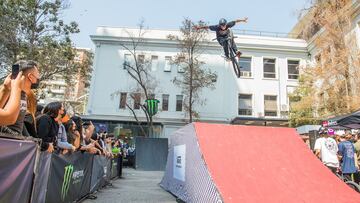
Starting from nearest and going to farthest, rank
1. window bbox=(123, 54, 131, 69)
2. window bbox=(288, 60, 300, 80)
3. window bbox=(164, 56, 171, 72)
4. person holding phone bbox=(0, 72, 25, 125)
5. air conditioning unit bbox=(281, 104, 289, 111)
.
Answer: person holding phone bbox=(0, 72, 25, 125), air conditioning unit bbox=(281, 104, 289, 111), window bbox=(123, 54, 131, 69), window bbox=(164, 56, 171, 72), window bbox=(288, 60, 300, 80)

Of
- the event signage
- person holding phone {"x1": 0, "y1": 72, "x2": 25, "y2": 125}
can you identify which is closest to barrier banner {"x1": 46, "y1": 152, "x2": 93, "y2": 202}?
person holding phone {"x1": 0, "y1": 72, "x2": 25, "y2": 125}

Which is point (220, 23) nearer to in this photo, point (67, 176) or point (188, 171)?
point (188, 171)

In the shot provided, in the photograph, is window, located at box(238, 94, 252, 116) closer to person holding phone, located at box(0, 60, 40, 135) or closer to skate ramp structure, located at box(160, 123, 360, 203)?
skate ramp structure, located at box(160, 123, 360, 203)

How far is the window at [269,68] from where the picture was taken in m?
29.4

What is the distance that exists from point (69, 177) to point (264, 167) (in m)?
3.73

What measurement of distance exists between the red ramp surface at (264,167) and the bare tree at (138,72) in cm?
1980

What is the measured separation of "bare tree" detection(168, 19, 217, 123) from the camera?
1075 inches

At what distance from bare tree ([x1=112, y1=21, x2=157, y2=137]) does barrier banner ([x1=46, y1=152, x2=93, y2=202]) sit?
19.4 meters

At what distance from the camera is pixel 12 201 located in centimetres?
284

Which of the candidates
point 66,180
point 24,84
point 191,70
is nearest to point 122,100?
point 191,70

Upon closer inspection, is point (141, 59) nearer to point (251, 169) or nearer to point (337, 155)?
point (337, 155)

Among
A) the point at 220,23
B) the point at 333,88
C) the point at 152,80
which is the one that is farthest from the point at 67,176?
the point at 152,80

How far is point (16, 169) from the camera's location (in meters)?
2.90

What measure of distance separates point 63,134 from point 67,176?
2.81 ft
